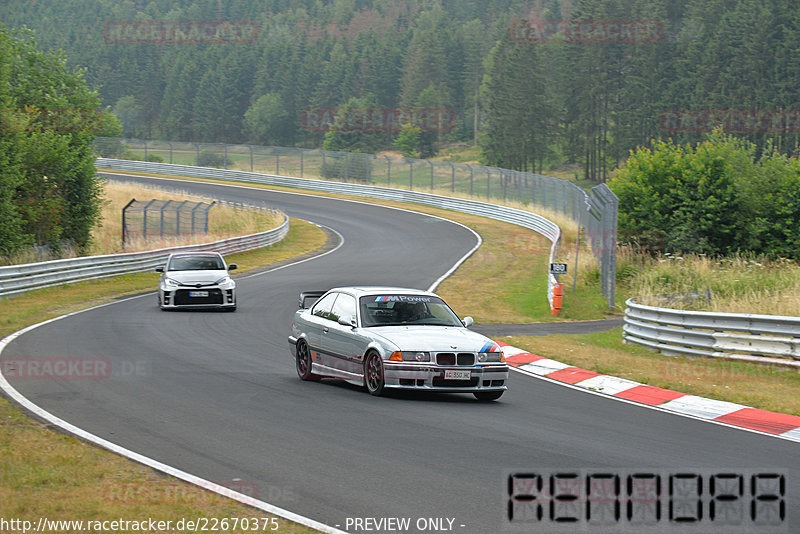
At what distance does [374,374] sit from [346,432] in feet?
7.77

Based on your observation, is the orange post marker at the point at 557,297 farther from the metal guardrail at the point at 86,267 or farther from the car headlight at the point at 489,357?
the metal guardrail at the point at 86,267

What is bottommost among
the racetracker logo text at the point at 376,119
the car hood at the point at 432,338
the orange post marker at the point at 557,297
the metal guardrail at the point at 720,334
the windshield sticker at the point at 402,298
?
the orange post marker at the point at 557,297

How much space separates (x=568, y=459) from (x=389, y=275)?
23.9 meters

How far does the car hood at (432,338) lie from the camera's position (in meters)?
11.2

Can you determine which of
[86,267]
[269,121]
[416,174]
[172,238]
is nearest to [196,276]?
[86,267]

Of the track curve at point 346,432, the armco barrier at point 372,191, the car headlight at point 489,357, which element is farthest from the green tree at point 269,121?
the car headlight at point 489,357

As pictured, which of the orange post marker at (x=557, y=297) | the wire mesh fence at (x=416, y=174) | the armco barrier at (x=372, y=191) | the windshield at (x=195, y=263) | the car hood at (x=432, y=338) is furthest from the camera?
the armco barrier at (x=372, y=191)

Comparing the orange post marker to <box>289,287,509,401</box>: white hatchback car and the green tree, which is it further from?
the green tree

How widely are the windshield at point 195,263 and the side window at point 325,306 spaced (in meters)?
11.2

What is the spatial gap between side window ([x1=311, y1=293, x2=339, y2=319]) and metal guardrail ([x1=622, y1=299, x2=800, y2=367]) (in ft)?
23.1

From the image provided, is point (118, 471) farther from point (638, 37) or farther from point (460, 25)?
point (460, 25)

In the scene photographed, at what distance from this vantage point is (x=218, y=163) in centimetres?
8256

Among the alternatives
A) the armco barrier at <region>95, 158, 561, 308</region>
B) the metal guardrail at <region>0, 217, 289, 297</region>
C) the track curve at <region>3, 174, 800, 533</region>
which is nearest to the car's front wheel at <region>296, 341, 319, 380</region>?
the track curve at <region>3, 174, 800, 533</region>

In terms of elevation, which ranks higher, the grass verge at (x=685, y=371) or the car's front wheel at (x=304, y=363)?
the car's front wheel at (x=304, y=363)
